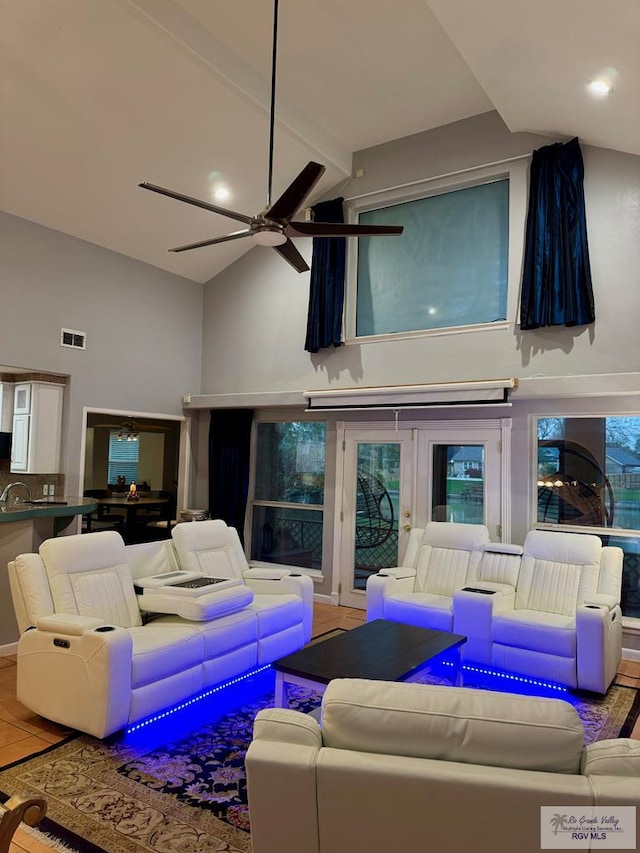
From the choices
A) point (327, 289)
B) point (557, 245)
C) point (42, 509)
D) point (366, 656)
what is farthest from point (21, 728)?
point (557, 245)

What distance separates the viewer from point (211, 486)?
297 inches

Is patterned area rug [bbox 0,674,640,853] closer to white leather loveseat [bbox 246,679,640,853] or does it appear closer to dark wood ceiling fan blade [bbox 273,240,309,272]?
white leather loveseat [bbox 246,679,640,853]

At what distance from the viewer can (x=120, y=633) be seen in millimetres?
3215

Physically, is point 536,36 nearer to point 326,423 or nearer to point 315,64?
point 315,64

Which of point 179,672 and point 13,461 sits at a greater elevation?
point 13,461

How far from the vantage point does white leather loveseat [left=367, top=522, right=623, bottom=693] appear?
416 cm

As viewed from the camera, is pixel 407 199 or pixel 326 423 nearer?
pixel 407 199

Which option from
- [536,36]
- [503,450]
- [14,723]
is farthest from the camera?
Result: [503,450]

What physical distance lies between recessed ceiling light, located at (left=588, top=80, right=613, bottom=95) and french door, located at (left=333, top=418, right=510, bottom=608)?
273cm

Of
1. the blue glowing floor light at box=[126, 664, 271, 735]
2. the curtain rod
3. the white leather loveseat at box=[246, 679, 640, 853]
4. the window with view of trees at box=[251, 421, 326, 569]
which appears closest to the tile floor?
the blue glowing floor light at box=[126, 664, 271, 735]

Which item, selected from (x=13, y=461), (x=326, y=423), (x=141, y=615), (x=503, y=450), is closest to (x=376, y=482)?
(x=326, y=423)

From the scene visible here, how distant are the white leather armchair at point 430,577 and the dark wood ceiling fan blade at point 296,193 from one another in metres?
3.14

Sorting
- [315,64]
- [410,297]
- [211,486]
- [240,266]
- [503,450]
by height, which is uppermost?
[315,64]

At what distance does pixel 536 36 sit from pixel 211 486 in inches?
223
